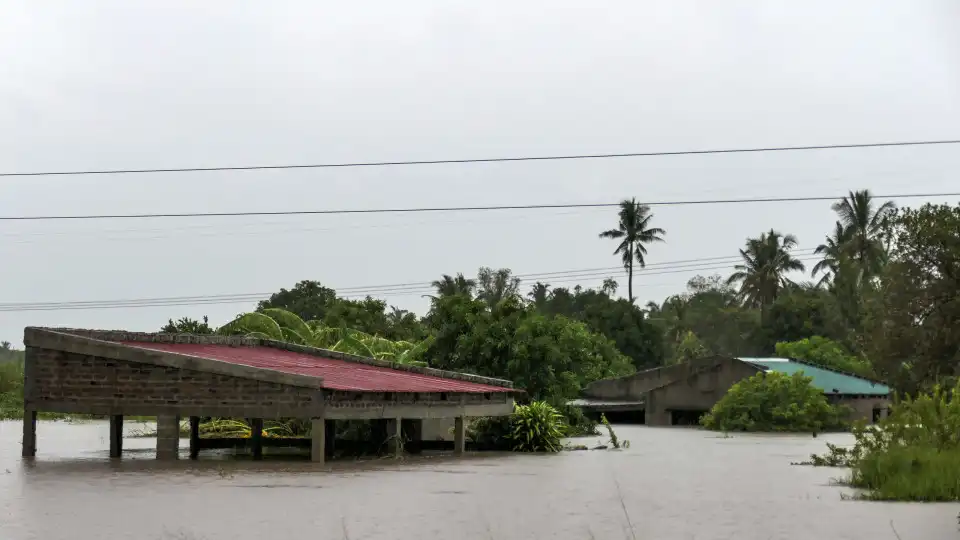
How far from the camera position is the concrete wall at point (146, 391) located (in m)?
26.4

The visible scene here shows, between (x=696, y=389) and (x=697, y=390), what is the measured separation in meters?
0.09

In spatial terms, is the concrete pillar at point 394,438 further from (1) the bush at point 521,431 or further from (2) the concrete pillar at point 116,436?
(2) the concrete pillar at point 116,436

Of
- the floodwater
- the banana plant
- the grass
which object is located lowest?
the floodwater

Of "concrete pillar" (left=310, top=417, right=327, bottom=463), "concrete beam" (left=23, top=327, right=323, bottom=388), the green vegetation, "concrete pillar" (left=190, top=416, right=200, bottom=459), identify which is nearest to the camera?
the green vegetation

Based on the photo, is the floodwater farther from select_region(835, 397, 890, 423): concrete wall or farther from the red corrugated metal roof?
select_region(835, 397, 890, 423): concrete wall

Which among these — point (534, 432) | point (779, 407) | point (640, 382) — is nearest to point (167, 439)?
point (534, 432)

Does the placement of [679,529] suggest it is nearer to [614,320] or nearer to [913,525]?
[913,525]

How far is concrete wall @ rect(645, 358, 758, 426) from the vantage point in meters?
59.1

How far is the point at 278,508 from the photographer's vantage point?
60.2ft

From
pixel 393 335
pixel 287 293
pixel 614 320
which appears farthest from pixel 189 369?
pixel 287 293

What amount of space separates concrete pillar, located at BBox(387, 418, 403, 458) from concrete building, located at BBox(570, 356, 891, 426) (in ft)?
92.7

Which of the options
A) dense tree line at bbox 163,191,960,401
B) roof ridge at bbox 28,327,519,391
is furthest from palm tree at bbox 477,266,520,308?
roof ridge at bbox 28,327,519,391

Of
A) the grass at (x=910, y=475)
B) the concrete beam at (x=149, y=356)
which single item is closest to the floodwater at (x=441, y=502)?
the grass at (x=910, y=475)

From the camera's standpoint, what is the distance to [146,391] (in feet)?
87.9
